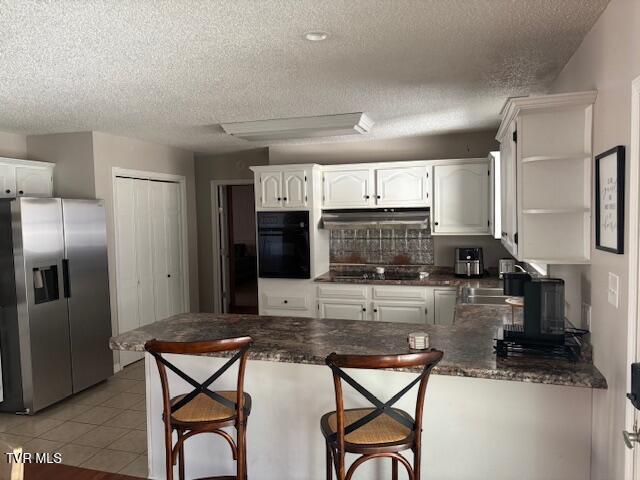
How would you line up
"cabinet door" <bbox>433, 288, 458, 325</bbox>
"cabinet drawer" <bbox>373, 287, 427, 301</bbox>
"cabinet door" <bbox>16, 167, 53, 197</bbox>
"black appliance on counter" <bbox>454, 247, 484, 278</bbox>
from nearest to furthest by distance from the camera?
"cabinet door" <bbox>16, 167, 53, 197</bbox>, "cabinet door" <bbox>433, 288, 458, 325</bbox>, "cabinet drawer" <bbox>373, 287, 427, 301</bbox>, "black appliance on counter" <bbox>454, 247, 484, 278</bbox>

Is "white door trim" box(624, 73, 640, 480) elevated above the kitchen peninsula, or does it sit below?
above

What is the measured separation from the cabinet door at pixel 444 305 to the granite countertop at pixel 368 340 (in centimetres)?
140

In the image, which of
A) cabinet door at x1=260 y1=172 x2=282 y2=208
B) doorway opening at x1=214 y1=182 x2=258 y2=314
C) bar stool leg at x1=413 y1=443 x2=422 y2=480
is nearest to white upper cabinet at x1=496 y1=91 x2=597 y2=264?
bar stool leg at x1=413 y1=443 x2=422 y2=480

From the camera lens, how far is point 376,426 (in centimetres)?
198

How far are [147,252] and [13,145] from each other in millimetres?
1715

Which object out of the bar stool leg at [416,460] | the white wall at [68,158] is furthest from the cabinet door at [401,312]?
Answer: the white wall at [68,158]

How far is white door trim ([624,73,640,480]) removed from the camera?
5.40ft

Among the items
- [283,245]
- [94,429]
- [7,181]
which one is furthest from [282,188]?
[94,429]

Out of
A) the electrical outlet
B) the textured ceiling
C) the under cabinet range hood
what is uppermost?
the textured ceiling

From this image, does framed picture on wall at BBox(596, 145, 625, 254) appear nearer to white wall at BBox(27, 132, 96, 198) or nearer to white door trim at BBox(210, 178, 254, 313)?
white wall at BBox(27, 132, 96, 198)

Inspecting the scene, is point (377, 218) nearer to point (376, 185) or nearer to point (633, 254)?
point (376, 185)

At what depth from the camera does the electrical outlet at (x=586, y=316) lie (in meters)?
2.33

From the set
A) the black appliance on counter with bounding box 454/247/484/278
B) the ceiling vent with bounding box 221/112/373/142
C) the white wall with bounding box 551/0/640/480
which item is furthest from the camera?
the black appliance on counter with bounding box 454/247/484/278

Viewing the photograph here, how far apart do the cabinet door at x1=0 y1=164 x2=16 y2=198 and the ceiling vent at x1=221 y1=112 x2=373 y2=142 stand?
2026 millimetres
